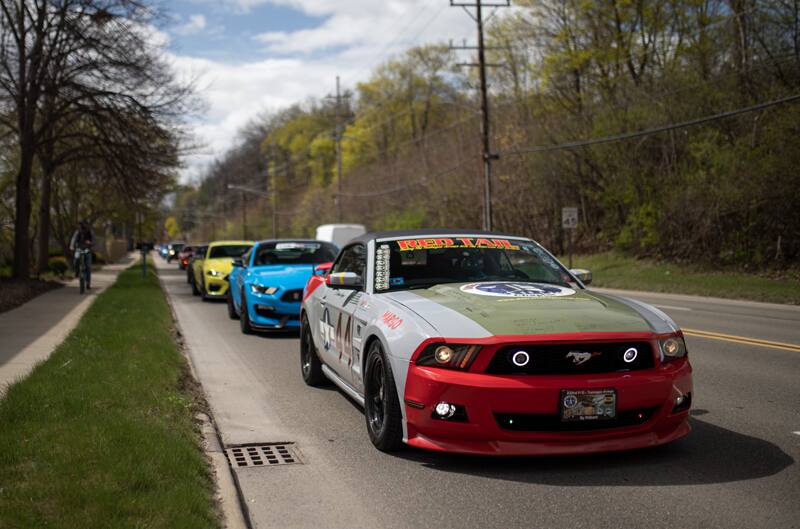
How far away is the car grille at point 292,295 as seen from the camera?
12.7 meters

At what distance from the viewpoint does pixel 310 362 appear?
8438 mm

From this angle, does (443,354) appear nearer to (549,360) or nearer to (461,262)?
(549,360)

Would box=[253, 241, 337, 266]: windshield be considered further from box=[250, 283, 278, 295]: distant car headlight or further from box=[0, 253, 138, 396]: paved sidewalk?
box=[0, 253, 138, 396]: paved sidewalk

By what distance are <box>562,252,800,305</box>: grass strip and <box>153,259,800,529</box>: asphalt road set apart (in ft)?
45.7

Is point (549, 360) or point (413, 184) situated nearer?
point (549, 360)

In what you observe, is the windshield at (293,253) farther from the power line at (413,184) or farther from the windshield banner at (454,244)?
the power line at (413,184)

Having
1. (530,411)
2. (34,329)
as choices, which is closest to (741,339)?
(530,411)

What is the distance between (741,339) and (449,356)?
25.7ft

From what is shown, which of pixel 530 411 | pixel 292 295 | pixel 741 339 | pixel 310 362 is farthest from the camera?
pixel 292 295

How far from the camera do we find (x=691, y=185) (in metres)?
28.8

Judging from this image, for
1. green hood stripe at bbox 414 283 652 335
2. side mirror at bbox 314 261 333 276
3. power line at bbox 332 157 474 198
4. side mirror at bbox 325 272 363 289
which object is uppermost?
power line at bbox 332 157 474 198

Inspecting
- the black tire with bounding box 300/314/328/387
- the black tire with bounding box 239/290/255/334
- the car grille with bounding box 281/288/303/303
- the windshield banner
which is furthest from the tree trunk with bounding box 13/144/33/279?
the windshield banner

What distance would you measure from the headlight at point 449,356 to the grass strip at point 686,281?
16437 millimetres

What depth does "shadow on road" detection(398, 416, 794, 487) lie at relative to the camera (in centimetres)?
498
